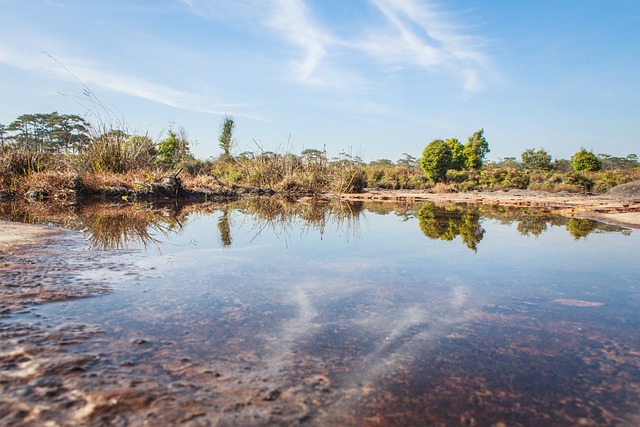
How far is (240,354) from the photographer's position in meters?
1.52

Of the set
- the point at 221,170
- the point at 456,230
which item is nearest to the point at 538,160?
the point at 221,170

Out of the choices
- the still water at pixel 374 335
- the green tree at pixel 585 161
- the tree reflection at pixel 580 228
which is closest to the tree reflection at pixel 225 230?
the still water at pixel 374 335

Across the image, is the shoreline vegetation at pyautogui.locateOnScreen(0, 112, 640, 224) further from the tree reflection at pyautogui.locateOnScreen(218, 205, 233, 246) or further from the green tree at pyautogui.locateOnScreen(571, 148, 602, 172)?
the tree reflection at pyautogui.locateOnScreen(218, 205, 233, 246)

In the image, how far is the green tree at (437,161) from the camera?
27891 mm

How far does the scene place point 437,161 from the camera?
27.8 m

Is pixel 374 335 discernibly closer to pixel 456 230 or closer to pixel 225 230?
pixel 225 230

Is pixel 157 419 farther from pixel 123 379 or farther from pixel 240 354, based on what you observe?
pixel 240 354

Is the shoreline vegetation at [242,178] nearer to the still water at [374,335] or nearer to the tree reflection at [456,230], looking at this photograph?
the tree reflection at [456,230]

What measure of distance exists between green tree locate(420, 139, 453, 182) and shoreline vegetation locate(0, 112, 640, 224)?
73 millimetres

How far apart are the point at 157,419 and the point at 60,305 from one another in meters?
1.26

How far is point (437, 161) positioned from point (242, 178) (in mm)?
15728

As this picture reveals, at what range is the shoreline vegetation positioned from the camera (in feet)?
32.2

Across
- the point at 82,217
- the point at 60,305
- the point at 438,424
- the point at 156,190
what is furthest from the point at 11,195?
the point at 438,424

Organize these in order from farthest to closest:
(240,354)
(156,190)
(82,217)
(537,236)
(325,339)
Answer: (156,190), (82,217), (537,236), (325,339), (240,354)
